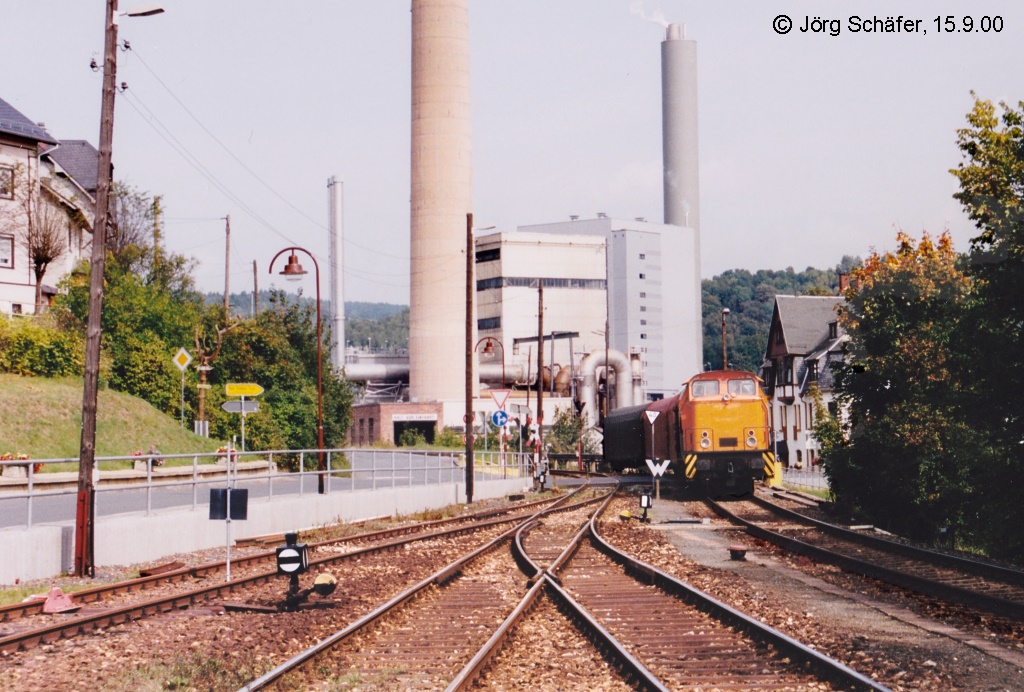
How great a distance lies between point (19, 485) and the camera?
3033cm

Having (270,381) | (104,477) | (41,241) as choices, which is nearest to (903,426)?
(104,477)

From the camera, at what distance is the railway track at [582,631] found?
9.72 m

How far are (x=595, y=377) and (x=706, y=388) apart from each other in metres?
58.3

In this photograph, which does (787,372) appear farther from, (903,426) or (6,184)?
(903,426)

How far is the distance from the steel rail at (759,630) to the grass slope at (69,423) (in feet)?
86.4

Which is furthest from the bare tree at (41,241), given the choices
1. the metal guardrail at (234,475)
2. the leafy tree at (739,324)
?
the leafy tree at (739,324)

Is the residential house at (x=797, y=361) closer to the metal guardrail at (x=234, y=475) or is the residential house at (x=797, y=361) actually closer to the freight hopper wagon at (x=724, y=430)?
the metal guardrail at (x=234, y=475)

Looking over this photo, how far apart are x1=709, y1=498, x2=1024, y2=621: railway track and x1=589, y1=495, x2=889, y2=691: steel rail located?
11.1 ft

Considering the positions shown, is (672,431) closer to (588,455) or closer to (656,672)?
(656,672)

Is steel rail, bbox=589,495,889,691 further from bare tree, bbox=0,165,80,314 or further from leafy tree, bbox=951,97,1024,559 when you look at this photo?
bare tree, bbox=0,165,80,314

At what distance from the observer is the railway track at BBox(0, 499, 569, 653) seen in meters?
12.0

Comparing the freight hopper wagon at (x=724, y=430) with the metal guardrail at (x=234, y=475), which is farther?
the freight hopper wagon at (x=724, y=430)

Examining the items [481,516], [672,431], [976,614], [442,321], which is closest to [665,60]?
[442,321]

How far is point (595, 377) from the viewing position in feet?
313
